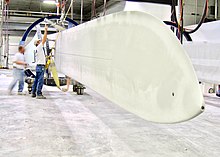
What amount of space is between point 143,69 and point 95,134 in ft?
4.48

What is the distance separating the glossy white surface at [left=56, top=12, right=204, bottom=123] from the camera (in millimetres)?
1105

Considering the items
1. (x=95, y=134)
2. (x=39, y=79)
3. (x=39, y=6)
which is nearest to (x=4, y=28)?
(x=39, y=6)

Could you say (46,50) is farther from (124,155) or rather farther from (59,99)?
(124,155)

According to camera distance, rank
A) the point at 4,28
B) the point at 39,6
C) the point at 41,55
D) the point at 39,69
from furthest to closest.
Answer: the point at 39,6 → the point at 4,28 → the point at 39,69 → the point at 41,55

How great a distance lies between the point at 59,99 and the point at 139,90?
346cm

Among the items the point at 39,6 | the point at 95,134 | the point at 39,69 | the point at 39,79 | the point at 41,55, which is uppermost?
the point at 39,6

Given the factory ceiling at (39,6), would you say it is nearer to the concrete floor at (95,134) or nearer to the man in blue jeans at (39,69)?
the man in blue jeans at (39,69)

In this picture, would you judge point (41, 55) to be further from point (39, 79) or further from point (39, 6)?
point (39, 6)

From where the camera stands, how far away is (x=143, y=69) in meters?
1.35

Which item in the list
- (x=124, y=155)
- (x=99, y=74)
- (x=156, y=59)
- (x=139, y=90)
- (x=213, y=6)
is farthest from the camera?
(x=213, y=6)

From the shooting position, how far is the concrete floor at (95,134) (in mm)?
2104

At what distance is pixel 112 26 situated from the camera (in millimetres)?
1683

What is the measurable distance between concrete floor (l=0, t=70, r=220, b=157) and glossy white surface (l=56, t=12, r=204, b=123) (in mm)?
570

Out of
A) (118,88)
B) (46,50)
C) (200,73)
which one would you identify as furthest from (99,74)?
(200,73)
